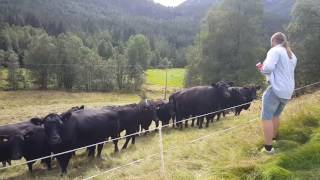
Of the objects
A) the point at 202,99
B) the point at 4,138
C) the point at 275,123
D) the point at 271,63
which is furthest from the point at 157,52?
the point at 271,63

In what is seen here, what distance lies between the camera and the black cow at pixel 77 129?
1269 centimetres

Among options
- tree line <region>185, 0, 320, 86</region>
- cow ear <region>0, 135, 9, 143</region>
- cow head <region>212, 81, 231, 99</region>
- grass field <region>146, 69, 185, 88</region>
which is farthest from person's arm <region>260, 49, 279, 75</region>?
grass field <region>146, 69, 185, 88</region>

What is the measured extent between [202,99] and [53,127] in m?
8.75

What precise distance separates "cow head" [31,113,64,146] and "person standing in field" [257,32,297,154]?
620 cm

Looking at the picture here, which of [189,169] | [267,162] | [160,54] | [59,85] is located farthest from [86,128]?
[160,54]

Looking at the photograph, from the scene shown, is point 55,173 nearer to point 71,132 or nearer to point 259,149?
point 71,132

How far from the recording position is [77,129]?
13875 millimetres

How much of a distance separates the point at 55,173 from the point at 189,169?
18.7 ft

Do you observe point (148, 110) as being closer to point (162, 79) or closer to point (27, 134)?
point (27, 134)

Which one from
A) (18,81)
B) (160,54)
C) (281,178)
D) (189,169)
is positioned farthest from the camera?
(160,54)

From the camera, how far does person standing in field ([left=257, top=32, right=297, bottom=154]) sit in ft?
27.9

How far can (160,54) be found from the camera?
144m

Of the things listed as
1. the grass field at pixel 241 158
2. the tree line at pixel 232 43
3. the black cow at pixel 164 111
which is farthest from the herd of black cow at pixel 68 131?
the tree line at pixel 232 43

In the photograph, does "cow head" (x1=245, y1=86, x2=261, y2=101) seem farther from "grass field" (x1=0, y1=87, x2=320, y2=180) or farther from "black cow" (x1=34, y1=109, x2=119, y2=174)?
"grass field" (x1=0, y1=87, x2=320, y2=180)
